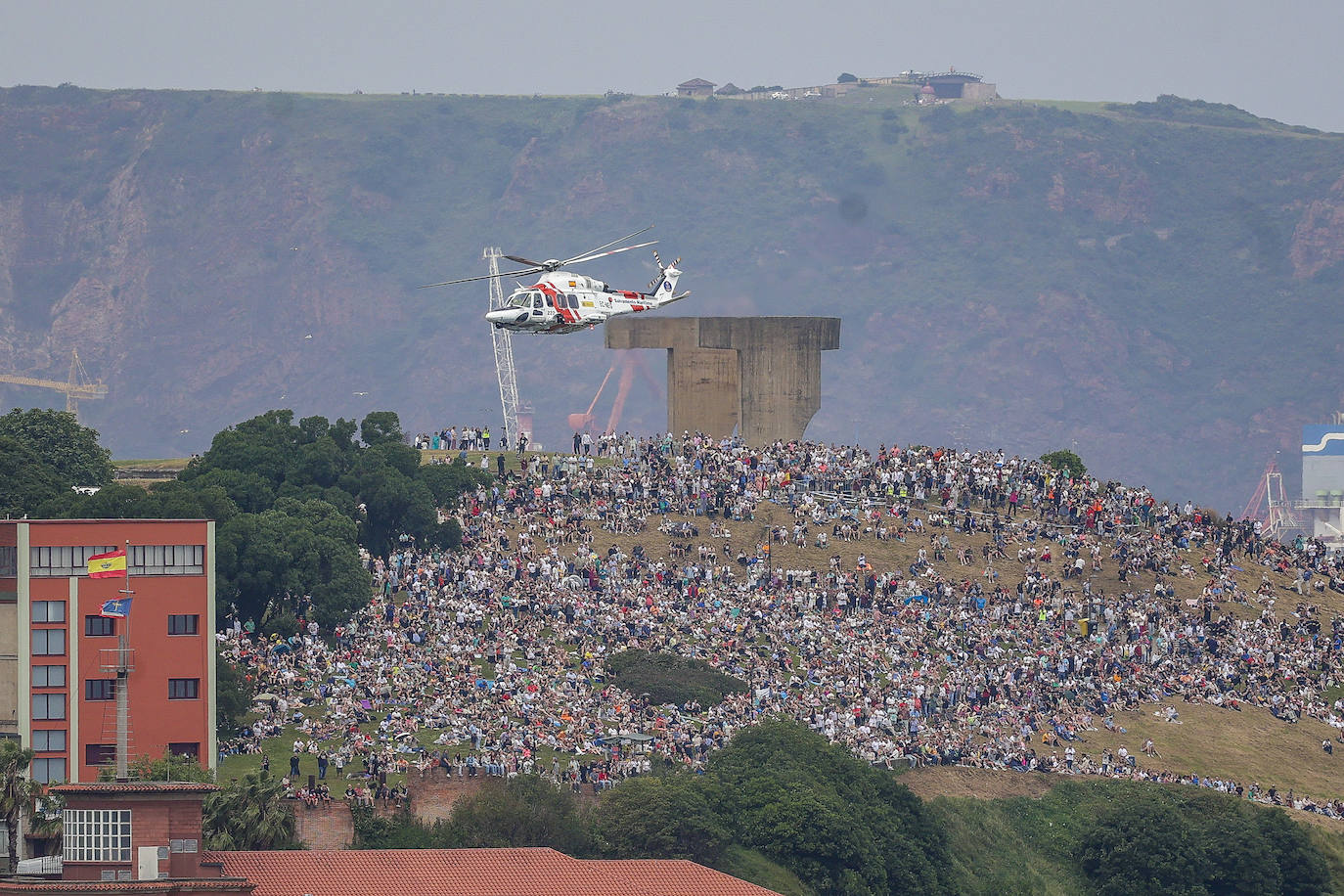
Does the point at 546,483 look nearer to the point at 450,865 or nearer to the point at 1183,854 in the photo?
the point at 1183,854

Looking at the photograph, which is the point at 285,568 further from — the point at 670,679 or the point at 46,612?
the point at 670,679

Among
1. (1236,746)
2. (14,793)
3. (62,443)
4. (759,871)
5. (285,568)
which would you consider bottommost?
(759,871)

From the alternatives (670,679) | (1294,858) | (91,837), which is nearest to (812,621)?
(670,679)

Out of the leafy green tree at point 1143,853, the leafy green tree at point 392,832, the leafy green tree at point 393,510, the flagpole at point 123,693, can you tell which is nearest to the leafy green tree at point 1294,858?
the leafy green tree at point 1143,853

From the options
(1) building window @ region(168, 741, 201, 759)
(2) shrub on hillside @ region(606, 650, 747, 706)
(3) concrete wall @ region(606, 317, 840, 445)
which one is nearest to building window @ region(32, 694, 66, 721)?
(1) building window @ region(168, 741, 201, 759)

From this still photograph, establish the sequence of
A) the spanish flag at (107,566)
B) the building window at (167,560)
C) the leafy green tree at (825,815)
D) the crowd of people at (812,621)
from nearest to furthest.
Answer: the spanish flag at (107,566), the leafy green tree at (825,815), the building window at (167,560), the crowd of people at (812,621)

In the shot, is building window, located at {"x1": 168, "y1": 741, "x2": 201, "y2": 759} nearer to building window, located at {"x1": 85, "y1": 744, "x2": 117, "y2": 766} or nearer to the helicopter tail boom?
building window, located at {"x1": 85, "y1": 744, "x2": 117, "y2": 766}

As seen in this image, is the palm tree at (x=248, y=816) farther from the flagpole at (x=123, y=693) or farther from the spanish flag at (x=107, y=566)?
the spanish flag at (x=107, y=566)
